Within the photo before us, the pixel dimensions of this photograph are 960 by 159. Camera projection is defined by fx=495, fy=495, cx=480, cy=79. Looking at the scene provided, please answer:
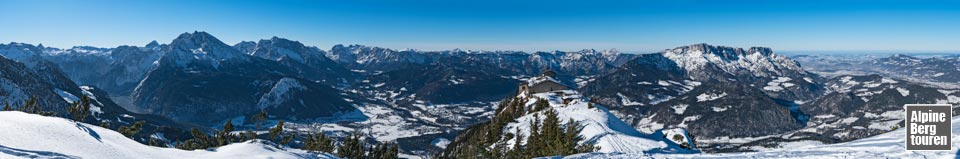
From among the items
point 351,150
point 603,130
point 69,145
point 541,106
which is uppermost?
point 69,145

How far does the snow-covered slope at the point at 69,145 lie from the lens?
96.0ft

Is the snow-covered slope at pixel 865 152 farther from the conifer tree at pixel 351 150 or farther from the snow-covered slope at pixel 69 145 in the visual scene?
the conifer tree at pixel 351 150

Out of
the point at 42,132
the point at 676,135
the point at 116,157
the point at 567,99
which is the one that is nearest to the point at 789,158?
the point at 116,157

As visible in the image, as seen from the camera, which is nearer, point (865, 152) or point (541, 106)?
point (865, 152)

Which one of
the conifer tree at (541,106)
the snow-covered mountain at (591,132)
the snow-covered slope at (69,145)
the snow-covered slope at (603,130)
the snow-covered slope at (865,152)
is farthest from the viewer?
the conifer tree at (541,106)

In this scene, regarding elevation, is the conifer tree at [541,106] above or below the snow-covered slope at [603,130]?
above

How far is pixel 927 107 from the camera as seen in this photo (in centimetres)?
2347

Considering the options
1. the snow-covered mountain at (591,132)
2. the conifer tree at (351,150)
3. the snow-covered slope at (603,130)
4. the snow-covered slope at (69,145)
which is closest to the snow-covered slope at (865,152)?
the snow-covered mountain at (591,132)

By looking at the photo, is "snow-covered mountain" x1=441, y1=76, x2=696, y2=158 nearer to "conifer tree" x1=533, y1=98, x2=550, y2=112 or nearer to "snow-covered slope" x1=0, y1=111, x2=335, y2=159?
"conifer tree" x1=533, y1=98, x2=550, y2=112

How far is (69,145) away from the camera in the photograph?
32.3m

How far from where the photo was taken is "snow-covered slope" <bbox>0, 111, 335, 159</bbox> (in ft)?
96.0

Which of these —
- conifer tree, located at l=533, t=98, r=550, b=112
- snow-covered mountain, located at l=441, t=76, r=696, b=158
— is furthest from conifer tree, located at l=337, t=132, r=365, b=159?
conifer tree, located at l=533, t=98, r=550, b=112

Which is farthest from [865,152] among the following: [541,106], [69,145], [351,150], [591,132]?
[541,106]

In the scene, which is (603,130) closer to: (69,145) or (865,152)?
(865,152)
